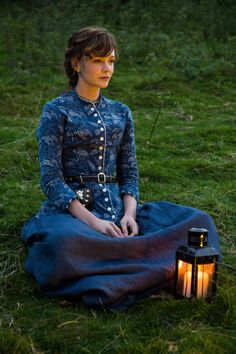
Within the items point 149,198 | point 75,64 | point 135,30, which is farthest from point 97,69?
point 135,30

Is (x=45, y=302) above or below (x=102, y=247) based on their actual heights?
below

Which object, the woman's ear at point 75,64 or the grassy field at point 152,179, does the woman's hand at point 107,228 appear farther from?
the woman's ear at point 75,64

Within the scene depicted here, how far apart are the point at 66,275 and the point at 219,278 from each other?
2.74 feet

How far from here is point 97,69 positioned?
343 centimetres

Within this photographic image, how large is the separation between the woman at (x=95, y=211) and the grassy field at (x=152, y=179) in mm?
122

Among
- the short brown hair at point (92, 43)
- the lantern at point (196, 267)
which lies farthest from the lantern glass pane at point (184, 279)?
the short brown hair at point (92, 43)

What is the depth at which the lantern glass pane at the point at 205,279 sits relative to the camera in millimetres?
3031

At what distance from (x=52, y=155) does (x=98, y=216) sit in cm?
39

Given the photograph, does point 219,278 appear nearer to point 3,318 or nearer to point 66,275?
point 66,275

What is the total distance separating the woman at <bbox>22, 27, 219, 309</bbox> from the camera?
3.05 m

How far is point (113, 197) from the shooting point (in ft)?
11.7

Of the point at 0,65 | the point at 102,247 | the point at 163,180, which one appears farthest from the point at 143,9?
the point at 102,247

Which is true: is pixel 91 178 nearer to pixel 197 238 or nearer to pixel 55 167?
pixel 55 167

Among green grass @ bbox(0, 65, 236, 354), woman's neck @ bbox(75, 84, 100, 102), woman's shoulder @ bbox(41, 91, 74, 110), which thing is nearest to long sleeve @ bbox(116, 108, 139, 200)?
woman's neck @ bbox(75, 84, 100, 102)
